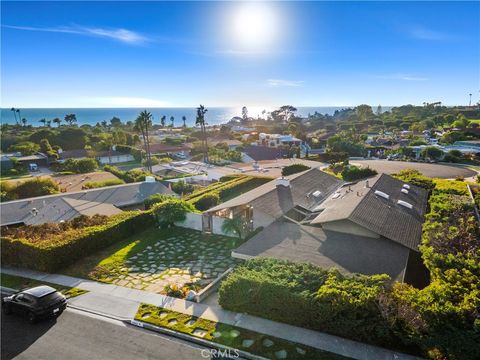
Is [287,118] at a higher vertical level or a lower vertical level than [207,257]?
higher

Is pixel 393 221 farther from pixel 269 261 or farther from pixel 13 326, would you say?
pixel 13 326

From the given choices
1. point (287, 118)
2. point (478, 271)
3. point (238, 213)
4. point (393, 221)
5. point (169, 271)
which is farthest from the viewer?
point (287, 118)

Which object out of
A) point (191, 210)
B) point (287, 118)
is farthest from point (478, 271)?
point (287, 118)

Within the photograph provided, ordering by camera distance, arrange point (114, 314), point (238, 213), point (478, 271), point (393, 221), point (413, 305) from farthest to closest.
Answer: point (238, 213), point (393, 221), point (114, 314), point (478, 271), point (413, 305)

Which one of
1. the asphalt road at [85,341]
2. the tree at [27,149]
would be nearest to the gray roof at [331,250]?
the asphalt road at [85,341]

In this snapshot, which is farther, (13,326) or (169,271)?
(169,271)

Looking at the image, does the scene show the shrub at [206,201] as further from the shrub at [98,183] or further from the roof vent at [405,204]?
the shrub at [98,183]

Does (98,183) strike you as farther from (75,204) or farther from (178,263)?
(178,263)

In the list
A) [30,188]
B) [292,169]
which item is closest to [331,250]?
[292,169]
